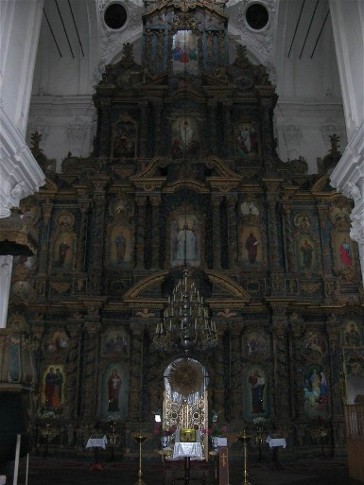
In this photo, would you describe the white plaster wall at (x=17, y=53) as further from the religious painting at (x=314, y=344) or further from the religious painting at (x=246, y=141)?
the religious painting at (x=314, y=344)

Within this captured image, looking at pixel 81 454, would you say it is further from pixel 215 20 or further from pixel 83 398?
pixel 215 20

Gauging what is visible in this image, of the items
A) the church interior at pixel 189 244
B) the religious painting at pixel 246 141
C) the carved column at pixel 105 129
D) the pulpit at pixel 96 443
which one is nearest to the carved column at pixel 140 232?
the church interior at pixel 189 244

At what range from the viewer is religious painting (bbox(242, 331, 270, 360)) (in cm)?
1426

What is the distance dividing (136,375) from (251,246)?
15.9 feet

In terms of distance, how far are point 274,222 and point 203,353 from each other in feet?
14.1

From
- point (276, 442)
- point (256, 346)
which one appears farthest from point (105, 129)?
point (276, 442)

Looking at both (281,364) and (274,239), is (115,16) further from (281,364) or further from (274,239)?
(281,364)

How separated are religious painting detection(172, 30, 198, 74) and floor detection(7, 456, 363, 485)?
1217cm

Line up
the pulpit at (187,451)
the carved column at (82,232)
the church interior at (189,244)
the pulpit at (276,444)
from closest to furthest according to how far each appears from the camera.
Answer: the pulpit at (187,451), the pulpit at (276,444), the church interior at (189,244), the carved column at (82,232)

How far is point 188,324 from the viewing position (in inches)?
456

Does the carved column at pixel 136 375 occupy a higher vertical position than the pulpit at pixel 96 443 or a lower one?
higher

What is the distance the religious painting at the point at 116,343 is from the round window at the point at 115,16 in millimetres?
11291

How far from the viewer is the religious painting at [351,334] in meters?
14.5

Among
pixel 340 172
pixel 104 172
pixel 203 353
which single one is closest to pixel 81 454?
pixel 203 353
